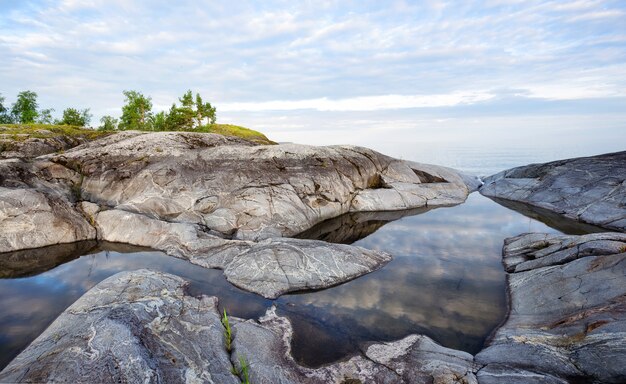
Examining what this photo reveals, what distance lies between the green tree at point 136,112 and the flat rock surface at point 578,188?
2744 inches

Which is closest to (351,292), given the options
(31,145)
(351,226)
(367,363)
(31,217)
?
(367,363)

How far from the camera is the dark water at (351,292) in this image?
34.8 ft

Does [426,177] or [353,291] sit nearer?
[353,291]

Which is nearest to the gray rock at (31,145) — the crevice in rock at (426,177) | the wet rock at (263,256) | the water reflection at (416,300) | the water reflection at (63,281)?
the water reflection at (63,281)

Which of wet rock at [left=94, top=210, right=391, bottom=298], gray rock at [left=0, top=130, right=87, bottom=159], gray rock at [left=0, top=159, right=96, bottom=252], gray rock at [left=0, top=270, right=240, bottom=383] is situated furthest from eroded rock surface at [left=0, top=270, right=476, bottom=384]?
gray rock at [left=0, top=130, right=87, bottom=159]

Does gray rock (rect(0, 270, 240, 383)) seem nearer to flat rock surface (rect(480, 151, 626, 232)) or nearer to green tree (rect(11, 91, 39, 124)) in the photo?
flat rock surface (rect(480, 151, 626, 232))

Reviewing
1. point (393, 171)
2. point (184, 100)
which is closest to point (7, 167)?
point (393, 171)

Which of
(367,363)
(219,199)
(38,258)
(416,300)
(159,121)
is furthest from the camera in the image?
(159,121)

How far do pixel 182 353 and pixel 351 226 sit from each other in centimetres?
1734

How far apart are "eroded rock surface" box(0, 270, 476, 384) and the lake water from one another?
821mm

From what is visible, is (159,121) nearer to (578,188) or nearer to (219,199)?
(219,199)

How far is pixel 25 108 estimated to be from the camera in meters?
72.1

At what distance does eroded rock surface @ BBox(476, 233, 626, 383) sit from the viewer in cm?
756

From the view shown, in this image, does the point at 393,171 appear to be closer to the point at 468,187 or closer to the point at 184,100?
the point at 468,187
